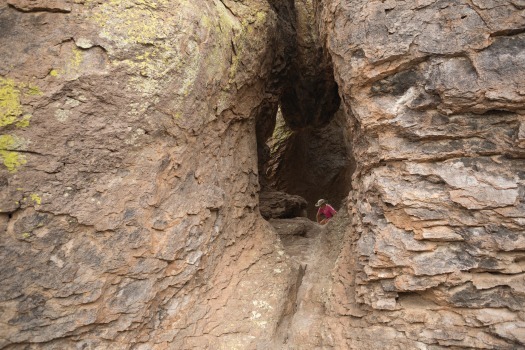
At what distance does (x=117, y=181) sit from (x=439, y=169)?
12.4ft

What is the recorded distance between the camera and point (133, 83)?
13.9 feet

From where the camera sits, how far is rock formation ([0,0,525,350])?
12.8 feet

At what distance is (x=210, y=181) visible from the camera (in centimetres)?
536

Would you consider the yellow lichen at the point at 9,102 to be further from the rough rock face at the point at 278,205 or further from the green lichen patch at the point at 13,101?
the rough rock face at the point at 278,205

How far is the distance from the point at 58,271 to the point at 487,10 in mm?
5459

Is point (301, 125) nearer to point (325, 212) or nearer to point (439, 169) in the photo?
point (325, 212)

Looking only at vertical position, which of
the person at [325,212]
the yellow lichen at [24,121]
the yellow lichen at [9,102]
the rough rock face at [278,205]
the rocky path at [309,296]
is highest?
the yellow lichen at [9,102]

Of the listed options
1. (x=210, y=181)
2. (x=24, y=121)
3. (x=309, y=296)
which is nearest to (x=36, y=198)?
(x=24, y=121)

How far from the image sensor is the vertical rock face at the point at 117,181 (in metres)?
3.84

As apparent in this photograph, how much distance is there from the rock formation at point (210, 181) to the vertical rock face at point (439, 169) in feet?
0.05

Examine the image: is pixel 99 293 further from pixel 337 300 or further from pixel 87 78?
pixel 337 300

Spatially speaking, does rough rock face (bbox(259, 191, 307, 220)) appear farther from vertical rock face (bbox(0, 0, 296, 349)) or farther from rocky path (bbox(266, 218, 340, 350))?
vertical rock face (bbox(0, 0, 296, 349))

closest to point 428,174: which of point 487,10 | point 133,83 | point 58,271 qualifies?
point 487,10

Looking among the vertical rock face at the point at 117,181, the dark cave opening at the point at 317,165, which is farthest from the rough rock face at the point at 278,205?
the vertical rock face at the point at 117,181
